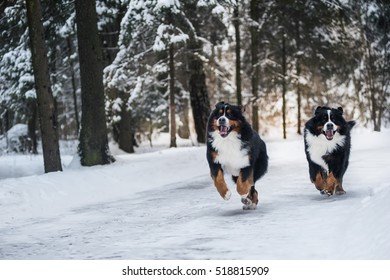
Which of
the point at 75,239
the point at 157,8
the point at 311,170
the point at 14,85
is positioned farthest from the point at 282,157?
the point at 14,85

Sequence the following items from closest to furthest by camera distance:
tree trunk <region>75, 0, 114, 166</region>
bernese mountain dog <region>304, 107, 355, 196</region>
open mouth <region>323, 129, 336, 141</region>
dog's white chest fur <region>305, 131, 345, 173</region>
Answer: open mouth <region>323, 129, 336, 141</region> < bernese mountain dog <region>304, 107, 355, 196</region> < dog's white chest fur <region>305, 131, 345, 173</region> < tree trunk <region>75, 0, 114, 166</region>

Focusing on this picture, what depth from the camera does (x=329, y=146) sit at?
907 centimetres

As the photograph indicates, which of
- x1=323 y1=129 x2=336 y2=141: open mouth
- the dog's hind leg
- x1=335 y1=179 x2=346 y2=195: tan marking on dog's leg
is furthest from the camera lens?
x1=335 y1=179 x2=346 y2=195: tan marking on dog's leg

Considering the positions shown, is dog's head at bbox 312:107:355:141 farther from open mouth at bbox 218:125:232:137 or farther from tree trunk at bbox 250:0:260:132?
tree trunk at bbox 250:0:260:132

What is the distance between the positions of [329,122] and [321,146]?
2.00 feet

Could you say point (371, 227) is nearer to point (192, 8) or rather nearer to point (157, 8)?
point (157, 8)

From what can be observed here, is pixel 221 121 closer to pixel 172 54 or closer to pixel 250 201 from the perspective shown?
pixel 250 201

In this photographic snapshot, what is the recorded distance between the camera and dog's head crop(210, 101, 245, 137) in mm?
7789

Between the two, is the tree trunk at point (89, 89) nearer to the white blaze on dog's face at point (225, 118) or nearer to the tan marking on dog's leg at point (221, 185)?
the tan marking on dog's leg at point (221, 185)

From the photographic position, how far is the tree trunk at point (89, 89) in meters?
15.0

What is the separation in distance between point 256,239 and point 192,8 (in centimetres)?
1777

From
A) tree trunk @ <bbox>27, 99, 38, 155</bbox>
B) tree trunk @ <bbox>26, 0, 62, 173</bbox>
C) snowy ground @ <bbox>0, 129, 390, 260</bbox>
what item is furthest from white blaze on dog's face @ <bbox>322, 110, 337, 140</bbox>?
tree trunk @ <bbox>27, 99, 38, 155</bbox>

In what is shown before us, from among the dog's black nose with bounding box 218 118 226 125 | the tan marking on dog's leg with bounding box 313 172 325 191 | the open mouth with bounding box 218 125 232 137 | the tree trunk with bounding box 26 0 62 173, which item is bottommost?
the tan marking on dog's leg with bounding box 313 172 325 191

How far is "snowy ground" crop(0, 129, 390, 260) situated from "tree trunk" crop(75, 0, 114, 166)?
61cm
